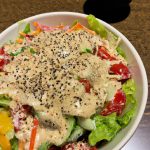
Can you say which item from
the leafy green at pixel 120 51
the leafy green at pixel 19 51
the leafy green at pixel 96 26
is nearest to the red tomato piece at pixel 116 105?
the leafy green at pixel 120 51

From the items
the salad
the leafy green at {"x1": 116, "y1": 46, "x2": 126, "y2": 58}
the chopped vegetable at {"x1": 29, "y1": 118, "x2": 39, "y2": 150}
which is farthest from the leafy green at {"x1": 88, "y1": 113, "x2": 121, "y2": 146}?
the leafy green at {"x1": 116, "y1": 46, "x2": 126, "y2": 58}

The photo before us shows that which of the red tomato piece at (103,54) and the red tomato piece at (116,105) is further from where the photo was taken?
the red tomato piece at (103,54)

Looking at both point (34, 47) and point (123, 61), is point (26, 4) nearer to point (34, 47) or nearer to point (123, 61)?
point (34, 47)

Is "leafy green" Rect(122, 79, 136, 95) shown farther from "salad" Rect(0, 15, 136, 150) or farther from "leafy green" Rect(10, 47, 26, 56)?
"leafy green" Rect(10, 47, 26, 56)

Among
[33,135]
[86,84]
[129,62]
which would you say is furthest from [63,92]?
[129,62]

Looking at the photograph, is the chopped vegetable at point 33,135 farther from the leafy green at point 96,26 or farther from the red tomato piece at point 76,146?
the leafy green at point 96,26

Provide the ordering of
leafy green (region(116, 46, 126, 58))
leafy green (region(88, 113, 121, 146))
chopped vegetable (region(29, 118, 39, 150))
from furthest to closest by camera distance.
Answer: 1. leafy green (region(116, 46, 126, 58))
2. leafy green (region(88, 113, 121, 146))
3. chopped vegetable (region(29, 118, 39, 150))

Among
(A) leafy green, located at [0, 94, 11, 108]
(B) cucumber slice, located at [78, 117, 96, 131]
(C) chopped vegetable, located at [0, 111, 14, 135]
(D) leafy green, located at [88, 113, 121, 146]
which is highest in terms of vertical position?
(A) leafy green, located at [0, 94, 11, 108]
